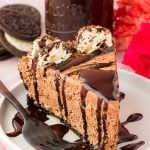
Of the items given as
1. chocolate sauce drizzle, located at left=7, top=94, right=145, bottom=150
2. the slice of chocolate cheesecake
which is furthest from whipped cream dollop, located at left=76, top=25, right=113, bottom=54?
chocolate sauce drizzle, located at left=7, top=94, right=145, bottom=150

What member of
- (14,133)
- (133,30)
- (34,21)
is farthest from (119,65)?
(14,133)

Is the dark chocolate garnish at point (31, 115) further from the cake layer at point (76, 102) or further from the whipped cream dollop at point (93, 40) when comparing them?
the whipped cream dollop at point (93, 40)

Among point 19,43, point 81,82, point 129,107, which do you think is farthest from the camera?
point 19,43

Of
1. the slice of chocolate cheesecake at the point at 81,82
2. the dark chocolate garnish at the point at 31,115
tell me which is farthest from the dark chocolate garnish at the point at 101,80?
the dark chocolate garnish at the point at 31,115

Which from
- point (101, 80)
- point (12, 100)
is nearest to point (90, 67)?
point (101, 80)

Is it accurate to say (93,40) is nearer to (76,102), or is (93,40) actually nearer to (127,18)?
(76,102)

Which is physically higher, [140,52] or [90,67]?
[90,67]
